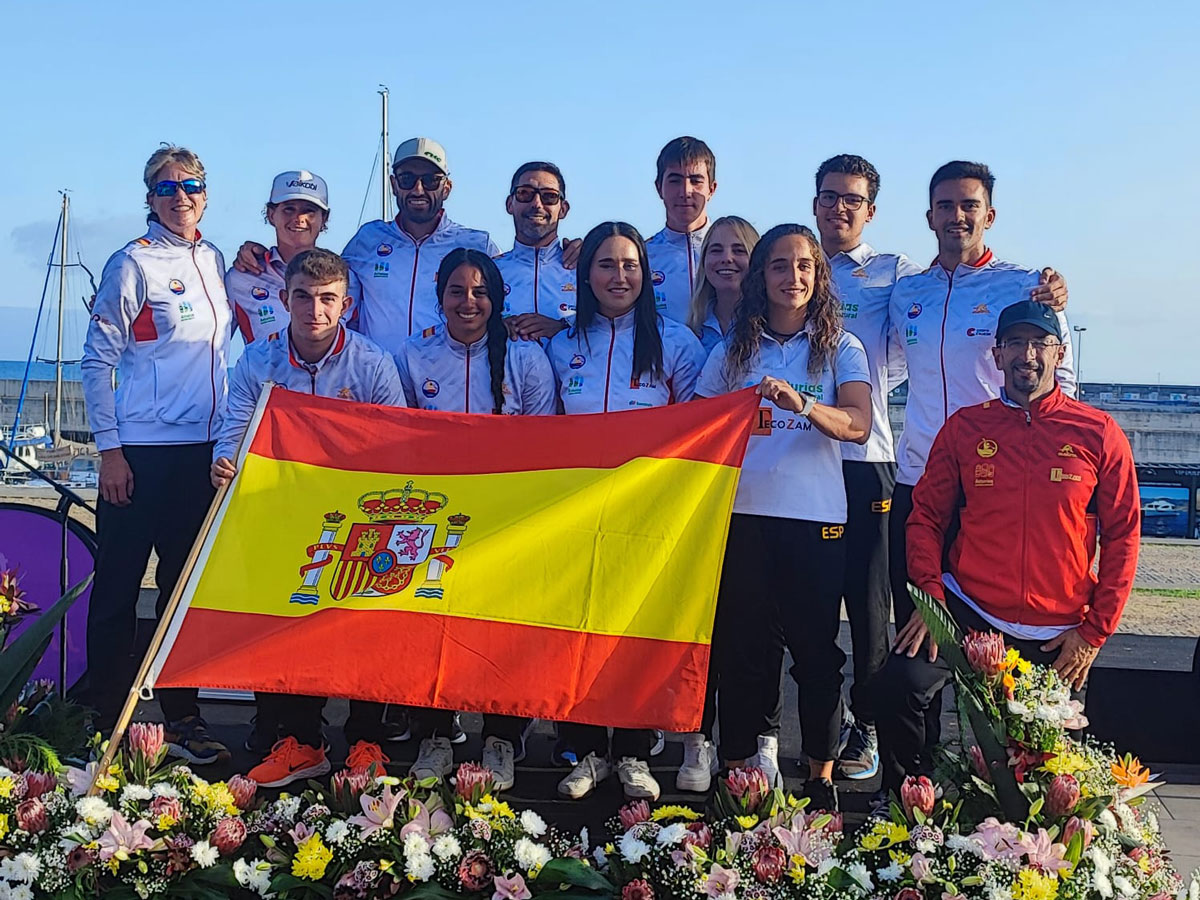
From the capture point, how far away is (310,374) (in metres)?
5.02

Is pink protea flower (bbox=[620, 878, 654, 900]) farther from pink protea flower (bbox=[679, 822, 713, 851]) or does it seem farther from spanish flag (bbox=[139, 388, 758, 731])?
spanish flag (bbox=[139, 388, 758, 731])

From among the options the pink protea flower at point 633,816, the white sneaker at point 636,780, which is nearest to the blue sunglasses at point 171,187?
the white sneaker at point 636,780

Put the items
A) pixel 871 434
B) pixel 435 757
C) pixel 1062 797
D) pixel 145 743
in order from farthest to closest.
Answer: pixel 871 434 → pixel 435 757 → pixel 145 743 → pixel 1062 797

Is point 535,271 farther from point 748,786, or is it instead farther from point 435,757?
point 748,786

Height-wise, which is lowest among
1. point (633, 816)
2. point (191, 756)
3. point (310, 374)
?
point (191, 756)

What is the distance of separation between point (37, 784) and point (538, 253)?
347 centimetres

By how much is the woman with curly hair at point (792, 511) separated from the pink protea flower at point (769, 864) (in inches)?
52.2

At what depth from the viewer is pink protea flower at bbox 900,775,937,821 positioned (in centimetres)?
343

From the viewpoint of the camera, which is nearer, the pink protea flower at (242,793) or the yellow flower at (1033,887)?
the yellow flower at (1033,887)

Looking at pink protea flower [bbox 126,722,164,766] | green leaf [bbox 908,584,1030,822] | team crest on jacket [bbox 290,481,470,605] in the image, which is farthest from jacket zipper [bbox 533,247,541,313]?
pink protea flower [bbox 126,722,164,766]

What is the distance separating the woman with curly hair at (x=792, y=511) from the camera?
4.55 metres

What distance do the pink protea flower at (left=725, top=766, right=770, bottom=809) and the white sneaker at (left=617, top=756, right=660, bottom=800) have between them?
1189mm

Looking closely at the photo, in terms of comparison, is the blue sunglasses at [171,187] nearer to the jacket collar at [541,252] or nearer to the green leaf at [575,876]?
the jacket collar at [541,252]

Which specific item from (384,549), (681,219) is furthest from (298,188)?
(384,549)
